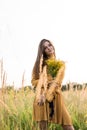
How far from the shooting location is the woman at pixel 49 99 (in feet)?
17.5

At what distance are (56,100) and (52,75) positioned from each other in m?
0.37

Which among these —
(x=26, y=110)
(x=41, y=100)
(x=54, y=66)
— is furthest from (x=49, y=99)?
(x=26, y=110)

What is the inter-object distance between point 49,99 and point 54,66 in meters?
0.42

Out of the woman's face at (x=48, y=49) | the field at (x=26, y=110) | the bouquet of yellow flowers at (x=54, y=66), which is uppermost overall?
the woman's face at (x=48, y=49)

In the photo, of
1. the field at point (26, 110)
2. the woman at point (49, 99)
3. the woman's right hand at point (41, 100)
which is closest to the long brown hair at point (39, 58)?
the woman at point (49, 99)

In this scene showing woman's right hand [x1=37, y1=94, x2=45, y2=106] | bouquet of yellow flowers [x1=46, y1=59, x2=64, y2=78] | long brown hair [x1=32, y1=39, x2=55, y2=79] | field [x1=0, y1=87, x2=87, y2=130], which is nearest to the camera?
woman's right hand [x1=37, y1=94, x2=45, y2=106]

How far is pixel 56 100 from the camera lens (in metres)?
5.51

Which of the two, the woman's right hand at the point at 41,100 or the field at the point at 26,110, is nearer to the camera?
the woman's right hand at the point at 41,100

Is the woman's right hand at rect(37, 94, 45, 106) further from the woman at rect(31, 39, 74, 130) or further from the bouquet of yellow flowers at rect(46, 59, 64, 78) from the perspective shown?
the bouquet of yellow flowers at rect(46, 59, 64, 78)

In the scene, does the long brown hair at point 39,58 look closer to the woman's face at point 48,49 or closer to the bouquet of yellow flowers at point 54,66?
the woman's face at point 48,49

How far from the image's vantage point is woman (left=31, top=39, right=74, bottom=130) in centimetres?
532

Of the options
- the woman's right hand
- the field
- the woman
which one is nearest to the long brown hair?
the woman

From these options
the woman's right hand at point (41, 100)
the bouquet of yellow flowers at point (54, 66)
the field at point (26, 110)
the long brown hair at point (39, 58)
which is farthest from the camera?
the field at point (26, 110)

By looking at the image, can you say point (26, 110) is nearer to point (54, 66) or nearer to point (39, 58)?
point (39, 58)
